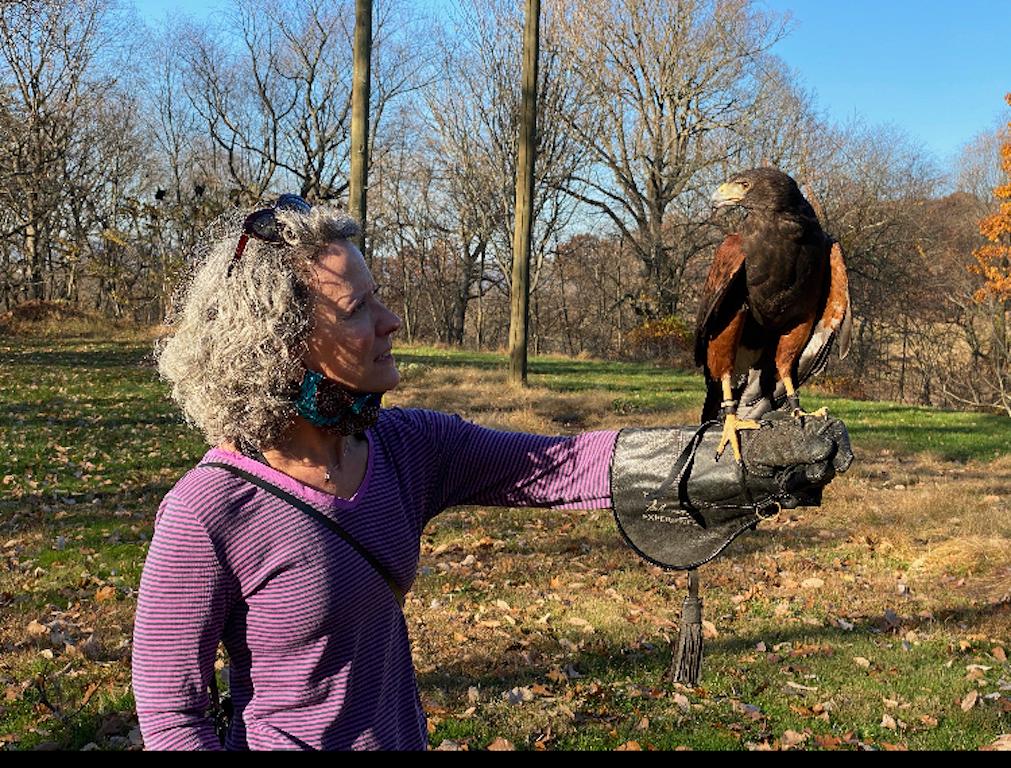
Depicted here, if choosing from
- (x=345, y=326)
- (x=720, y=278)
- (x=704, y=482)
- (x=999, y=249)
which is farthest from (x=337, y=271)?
(x=999, y=249)

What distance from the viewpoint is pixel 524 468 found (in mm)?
2006

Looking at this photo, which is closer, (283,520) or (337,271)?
(283,520)

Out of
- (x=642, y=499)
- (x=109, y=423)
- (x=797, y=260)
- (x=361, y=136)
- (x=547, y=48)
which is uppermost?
(x=547, y=48)

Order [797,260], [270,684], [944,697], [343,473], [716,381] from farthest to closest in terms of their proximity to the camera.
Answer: [944,697] < [716,381] < [797,260] < [343,473] < [270,684]

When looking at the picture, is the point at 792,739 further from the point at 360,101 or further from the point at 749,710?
the point at 360,101

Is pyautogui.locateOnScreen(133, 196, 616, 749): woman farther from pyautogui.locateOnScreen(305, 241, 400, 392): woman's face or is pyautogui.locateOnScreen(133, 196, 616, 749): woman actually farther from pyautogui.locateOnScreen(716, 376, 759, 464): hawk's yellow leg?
pyautogui.locateOnScreen(716, 376, 759, 464): hawk's yellow leg

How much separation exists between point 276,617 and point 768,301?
2250 mm

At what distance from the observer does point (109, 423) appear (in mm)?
11453

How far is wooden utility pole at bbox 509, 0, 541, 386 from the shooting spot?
13164 mm

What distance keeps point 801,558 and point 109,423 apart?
9274 mm

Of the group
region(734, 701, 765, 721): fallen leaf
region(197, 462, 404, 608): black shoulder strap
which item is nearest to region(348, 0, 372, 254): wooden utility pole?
region(734, 701, 765, 721): fallen leaf

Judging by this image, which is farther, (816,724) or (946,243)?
(946,243)

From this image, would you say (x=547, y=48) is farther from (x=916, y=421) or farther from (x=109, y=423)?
(x=109, y=423)

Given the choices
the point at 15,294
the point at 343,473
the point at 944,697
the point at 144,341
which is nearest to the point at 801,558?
the point at 944,697
